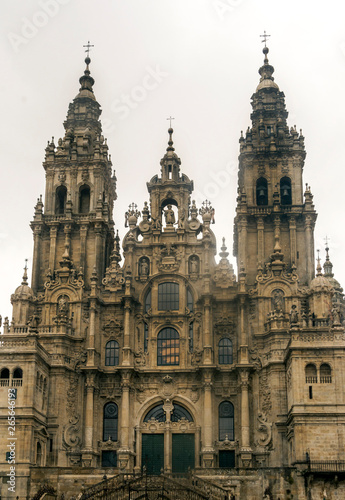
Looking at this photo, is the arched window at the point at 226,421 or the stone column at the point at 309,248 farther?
the stone column at the point at 309,248

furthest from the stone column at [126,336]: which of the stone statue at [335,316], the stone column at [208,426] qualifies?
the stone statue at [335,316]

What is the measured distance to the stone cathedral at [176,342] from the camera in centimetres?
4834

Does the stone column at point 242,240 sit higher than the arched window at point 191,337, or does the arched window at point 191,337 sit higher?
the stone column at point 242,240

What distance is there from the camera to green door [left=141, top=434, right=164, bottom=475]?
54812mm

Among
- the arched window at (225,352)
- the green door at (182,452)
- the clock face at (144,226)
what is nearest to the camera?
the green door at (182,452)

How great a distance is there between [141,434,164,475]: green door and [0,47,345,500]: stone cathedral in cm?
10

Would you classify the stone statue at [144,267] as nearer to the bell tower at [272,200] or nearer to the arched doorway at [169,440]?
the bell tower at [272,200]

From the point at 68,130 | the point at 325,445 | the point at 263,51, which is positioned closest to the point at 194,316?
the point at 325,445

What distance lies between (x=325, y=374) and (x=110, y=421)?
16235 millimetres

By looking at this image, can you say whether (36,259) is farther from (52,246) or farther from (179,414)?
(179,414)

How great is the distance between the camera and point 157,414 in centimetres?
5647

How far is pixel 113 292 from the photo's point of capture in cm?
5931

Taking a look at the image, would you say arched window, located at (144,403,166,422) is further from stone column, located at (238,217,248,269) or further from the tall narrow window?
stone column, located at (238,217,248,269)

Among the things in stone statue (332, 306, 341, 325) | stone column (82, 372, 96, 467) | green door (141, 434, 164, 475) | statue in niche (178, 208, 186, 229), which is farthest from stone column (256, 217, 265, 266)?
stone column (82, 372, 96, 467)
